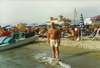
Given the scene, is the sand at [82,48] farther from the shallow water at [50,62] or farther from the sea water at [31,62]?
the sea water at [31,62]

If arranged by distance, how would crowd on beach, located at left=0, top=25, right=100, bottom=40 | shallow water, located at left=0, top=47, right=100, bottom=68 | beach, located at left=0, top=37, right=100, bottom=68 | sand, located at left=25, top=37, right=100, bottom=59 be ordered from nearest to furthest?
shallow water, located at left=0, top=47, right=100, bottom=68 → beach, located at left=0, top=37, right=100, bottom=68 → sand, located at left=25, top=37, right=100, bottom=59 → crowd on beach, located at left=0, top=25, right=100, bottom=40

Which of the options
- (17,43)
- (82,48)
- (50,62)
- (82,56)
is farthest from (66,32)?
(50,62)

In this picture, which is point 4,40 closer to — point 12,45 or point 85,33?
point 12,45

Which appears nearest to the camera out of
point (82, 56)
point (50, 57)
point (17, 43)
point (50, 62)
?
point (50, 62)

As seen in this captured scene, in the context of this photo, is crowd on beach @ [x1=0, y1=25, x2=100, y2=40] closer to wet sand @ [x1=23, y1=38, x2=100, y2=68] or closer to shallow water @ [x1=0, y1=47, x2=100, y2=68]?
wet sand @ [x1=23, y1=38, x2=100, y2=68]

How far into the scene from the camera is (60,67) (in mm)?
6098

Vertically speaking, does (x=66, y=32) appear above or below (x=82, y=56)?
below

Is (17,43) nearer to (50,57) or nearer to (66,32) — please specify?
(50,57)

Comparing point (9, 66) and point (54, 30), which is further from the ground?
point (54, 30)

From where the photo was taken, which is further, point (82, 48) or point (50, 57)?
point (82, 48)

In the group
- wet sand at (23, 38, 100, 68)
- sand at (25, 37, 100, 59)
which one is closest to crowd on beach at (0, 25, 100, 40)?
sand at (25, 37, 100, 59)

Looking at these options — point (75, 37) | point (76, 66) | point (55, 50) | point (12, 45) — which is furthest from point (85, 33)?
point (76, 66)

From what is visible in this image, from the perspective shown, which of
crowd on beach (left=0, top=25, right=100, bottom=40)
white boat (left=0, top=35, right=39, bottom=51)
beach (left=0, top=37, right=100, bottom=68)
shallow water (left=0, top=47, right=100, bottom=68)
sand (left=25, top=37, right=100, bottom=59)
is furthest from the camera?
crowd on beach (left=0, top=25, right=100, bottom=40)

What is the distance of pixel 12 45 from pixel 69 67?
23.7 feet
